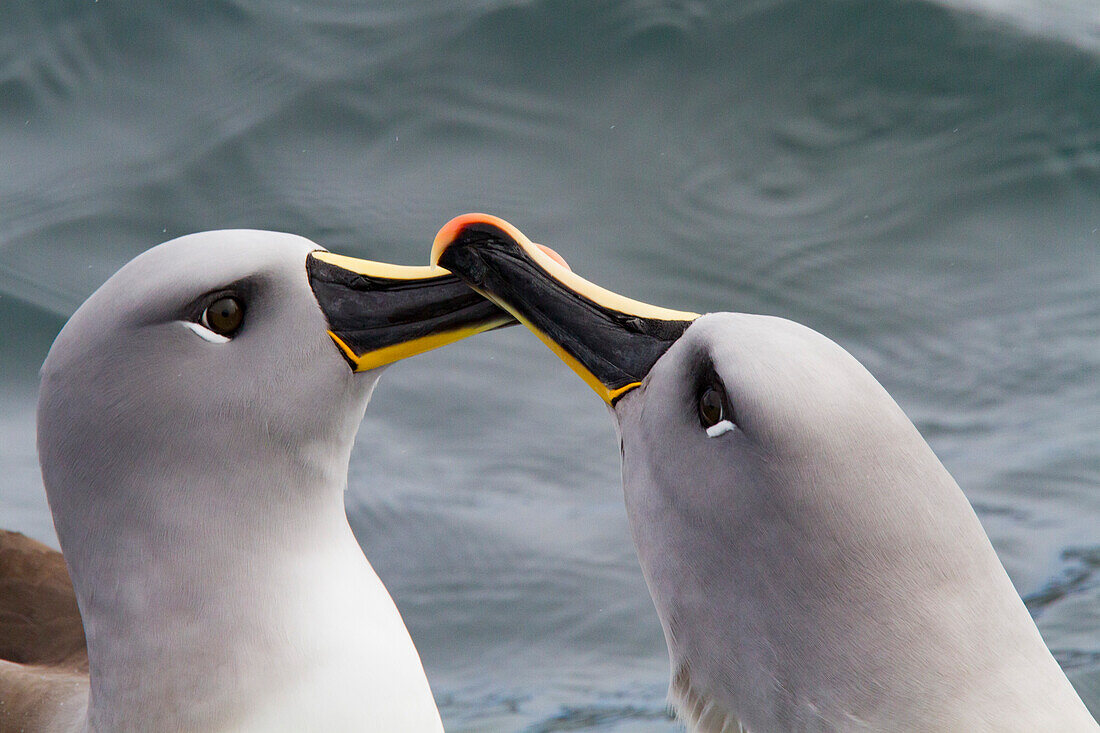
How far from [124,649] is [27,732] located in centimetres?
65

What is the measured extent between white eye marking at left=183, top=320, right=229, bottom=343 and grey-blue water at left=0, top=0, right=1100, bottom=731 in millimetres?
2198

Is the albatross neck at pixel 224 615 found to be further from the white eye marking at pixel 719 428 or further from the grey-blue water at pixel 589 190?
the grey-blue water at pixel 589 190

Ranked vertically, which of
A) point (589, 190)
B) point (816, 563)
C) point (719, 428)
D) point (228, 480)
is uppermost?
point (589, 190)

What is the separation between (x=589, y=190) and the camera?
5.87 metres

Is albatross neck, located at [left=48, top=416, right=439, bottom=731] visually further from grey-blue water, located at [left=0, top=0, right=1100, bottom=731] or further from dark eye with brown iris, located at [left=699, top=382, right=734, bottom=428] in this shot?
grey-blue water, located at [left=0, top=0, right=1100, bottom=731]

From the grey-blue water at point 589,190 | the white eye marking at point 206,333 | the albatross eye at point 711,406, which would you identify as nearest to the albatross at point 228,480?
the white eye marking at point 206,333

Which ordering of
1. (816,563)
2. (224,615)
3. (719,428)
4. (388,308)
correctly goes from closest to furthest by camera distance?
(816,563) → (719,428) → (224,615) → (388,308)

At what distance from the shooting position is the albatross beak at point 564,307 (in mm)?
2641

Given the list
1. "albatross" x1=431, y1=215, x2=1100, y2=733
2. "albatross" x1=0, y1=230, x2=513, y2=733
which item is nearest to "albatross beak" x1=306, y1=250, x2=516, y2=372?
"albatross" x1=0, y1=230, x2=513, y2=733

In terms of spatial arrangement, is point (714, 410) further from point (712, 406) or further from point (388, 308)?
point (388, 308)

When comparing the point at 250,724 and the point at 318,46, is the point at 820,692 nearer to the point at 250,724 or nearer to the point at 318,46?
the point at 250,724

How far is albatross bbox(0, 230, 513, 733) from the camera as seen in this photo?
8.66 feet

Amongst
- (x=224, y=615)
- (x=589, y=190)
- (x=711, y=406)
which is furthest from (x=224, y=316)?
(x=589, y=190)

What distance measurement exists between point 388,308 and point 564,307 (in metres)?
0.37
